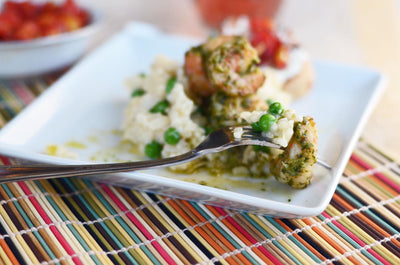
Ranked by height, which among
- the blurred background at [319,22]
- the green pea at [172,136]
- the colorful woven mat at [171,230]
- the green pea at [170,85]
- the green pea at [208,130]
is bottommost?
the colorful woven mat at [171,230]

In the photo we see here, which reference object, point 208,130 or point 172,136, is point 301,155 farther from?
point 172,136

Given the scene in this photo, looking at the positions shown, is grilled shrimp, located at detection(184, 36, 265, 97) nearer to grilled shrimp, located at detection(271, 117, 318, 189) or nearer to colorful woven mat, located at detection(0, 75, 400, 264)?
grilled shrimp, located at detection(271, 117, 318, 189)

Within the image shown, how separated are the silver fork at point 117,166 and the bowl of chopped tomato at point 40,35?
1.71 m

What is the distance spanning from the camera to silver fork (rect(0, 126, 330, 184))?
261 cm

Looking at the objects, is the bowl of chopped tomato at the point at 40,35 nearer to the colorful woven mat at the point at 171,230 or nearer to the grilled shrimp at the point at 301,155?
the colorful woven mat at the point at 171,230

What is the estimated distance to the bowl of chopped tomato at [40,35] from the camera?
410 centimetres

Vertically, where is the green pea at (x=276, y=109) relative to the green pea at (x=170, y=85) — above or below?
above

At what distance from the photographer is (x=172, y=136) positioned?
306cm

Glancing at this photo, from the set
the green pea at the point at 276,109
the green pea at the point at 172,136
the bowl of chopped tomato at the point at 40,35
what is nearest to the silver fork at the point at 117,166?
the green pea at the point at 276,109

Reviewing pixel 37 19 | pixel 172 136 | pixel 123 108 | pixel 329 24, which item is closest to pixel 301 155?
pixel 172 136

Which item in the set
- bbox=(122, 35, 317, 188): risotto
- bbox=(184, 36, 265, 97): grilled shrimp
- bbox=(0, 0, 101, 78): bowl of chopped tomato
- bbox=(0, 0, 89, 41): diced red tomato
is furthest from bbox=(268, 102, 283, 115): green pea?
bbox=(0, 0, 89, 41): diced red tomato

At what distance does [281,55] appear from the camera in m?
4.00

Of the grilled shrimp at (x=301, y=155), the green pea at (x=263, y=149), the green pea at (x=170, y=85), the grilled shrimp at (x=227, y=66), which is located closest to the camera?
the grilled shrimp at (x=301, y=155)

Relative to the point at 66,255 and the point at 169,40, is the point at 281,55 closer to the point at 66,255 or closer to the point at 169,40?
the point at 169,40
